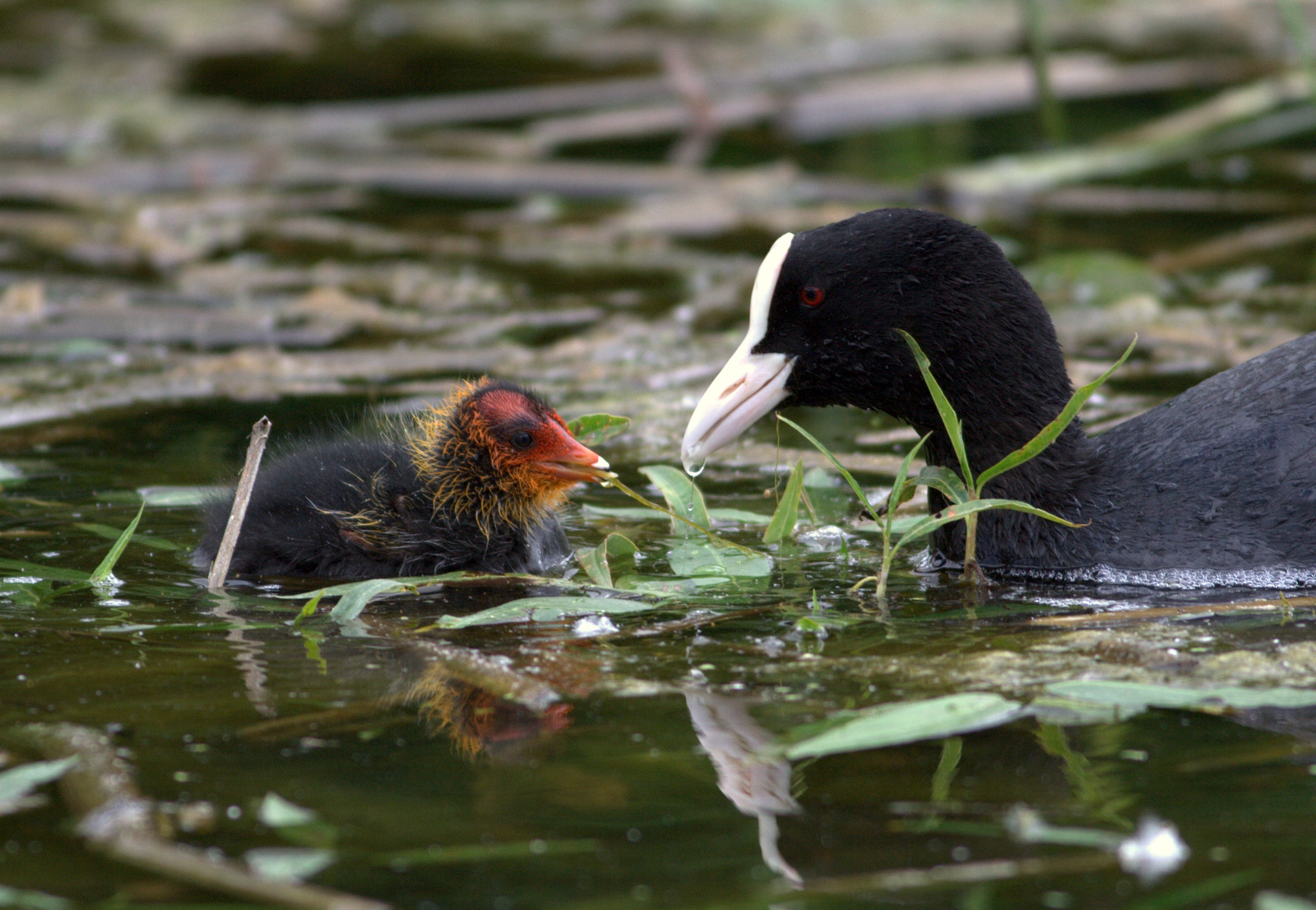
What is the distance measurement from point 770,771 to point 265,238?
670cm

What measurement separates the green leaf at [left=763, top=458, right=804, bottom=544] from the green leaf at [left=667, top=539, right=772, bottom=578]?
0.20 feet

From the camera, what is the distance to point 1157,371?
5723mm

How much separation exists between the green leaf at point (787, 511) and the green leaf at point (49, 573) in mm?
1478

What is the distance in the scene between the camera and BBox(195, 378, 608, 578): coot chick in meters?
3.85

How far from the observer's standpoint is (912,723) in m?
2.49

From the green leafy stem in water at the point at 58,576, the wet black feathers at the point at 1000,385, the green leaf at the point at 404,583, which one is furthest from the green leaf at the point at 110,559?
the wet black feathers at the point at 1000,385

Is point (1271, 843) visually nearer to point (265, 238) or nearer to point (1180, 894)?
point (1180, 894)

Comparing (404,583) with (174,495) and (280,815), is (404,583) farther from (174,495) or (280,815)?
(174,495)

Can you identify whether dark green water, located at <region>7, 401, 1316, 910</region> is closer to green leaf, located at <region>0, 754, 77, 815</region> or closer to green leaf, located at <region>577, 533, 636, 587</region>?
green leaf, located at <region>0, 754, 77, 815</region>

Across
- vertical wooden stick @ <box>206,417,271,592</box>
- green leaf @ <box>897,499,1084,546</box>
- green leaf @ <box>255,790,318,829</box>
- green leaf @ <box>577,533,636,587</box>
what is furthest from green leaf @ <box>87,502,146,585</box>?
green leaf @ <box>897,499,1084,546</box>

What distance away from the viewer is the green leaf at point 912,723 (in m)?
2.45

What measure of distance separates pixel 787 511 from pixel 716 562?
8.0 inches

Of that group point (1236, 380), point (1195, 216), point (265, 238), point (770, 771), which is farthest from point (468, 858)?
point (1195, 216)

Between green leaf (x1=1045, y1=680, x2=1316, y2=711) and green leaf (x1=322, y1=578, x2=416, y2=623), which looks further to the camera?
green leaf (x1=322, y1=578, x2=416, y2=623)
